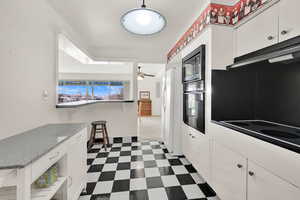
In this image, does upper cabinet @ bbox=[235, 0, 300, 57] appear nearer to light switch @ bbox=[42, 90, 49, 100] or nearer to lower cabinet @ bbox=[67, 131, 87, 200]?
lower cabinet @ bbox=[67, 131, 87, 200]

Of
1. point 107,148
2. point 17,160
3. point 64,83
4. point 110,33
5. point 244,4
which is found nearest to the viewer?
point 17,160

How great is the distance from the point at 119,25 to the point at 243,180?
2.50m

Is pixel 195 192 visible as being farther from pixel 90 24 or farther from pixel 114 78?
pixel 114 78

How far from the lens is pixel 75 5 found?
67.2 inches

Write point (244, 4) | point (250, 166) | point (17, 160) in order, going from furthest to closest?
point (244, 4)
point (250, 166)
point (17, 160)

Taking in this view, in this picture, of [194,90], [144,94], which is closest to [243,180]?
[194,90]

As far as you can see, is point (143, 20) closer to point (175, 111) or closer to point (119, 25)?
point (119, 25)

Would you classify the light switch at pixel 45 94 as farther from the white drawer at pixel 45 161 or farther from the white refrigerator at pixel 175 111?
the white refrigerator at pixel 175 111

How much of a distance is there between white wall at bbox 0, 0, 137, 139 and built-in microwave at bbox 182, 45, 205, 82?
6.36 ft

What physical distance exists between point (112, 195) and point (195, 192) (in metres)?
1.00

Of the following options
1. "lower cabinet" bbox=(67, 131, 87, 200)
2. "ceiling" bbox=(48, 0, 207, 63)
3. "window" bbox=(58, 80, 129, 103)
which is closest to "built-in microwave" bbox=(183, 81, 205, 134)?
"ceiling" bbox=(48, 0, 207, 63)

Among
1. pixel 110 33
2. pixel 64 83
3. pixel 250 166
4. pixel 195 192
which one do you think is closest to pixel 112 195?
pixel 195 192

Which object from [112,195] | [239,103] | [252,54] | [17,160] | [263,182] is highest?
[252,54]

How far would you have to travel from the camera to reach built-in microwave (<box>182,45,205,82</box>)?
1778mm
